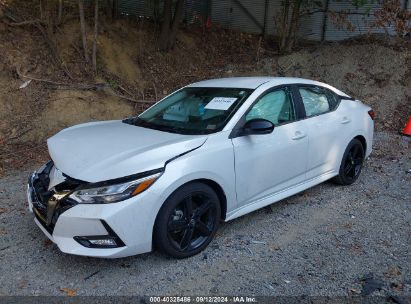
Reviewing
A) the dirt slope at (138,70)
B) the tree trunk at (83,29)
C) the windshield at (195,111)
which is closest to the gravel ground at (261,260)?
the windshield at (195,111)

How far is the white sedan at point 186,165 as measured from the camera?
11.1 ft

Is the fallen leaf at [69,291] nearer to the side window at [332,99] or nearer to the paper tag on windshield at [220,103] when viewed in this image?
the paper tag on windshield at [220,103]

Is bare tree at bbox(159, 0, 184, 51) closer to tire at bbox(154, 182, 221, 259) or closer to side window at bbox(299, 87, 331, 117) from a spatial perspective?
side window at bbox(299, 87, 331, 117)

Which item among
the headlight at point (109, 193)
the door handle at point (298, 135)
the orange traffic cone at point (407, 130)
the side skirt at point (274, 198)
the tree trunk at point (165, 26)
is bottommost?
→ the orange traffic cone at point (407, 130)

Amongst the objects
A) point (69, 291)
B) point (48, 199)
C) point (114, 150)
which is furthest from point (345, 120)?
point (69, 291)

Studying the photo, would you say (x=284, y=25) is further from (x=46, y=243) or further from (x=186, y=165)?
(x=46, y=243)

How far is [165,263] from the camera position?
3777mm

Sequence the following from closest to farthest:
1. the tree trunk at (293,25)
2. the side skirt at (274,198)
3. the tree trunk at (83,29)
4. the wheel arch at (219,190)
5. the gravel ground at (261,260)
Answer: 1. the gravel ground at (261,260)
2. the wheel arch at (219,190)
3. the side skirt at (274,198)
4. the tree trunk at (83,29)
5. the tree trunk at (293,25)

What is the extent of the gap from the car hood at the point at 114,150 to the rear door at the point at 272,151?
1.75 ft

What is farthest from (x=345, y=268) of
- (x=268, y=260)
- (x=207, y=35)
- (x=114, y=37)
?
(x=207, y=35)

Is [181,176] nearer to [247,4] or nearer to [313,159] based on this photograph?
[313,159]

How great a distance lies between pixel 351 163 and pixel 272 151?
1932 mm

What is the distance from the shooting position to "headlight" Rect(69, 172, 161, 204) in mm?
3346

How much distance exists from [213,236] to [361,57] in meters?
8.17
